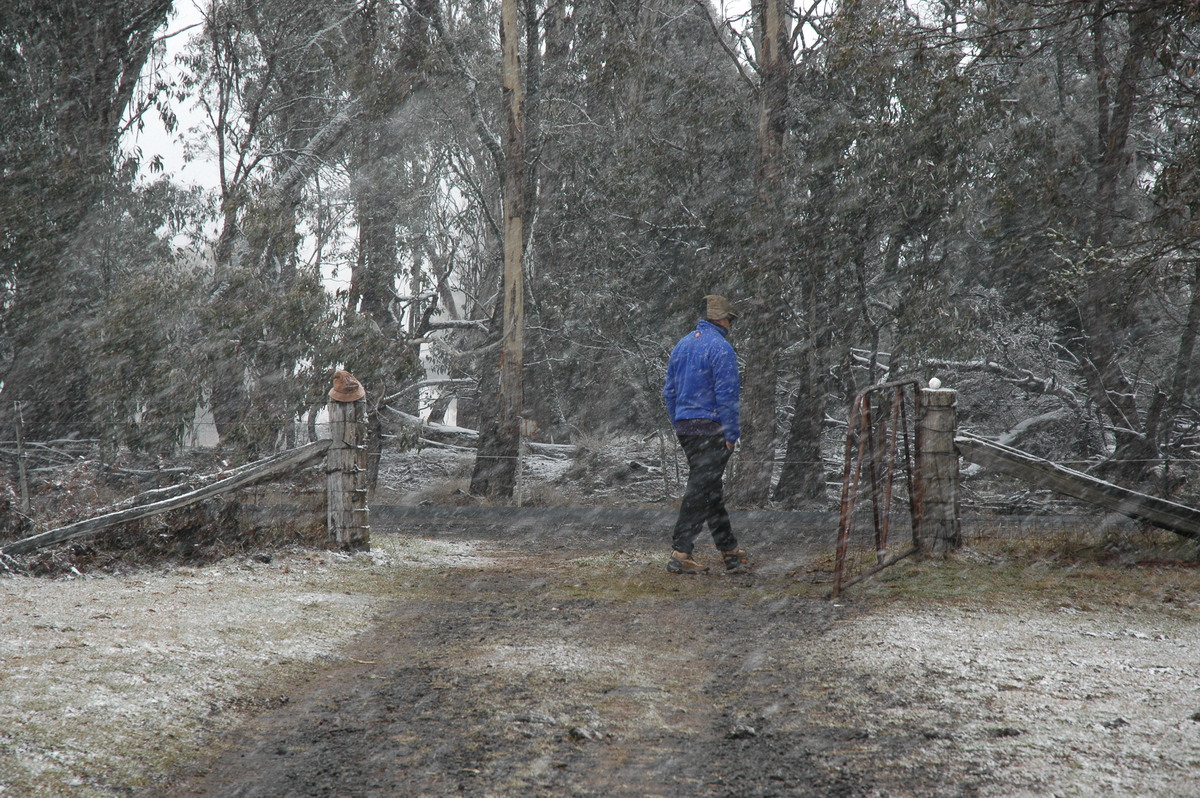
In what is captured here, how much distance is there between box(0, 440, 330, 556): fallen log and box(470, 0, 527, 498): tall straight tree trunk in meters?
9.41

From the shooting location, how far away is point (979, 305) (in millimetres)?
14945

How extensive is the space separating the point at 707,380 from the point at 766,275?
904 cm

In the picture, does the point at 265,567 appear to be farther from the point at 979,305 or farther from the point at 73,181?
the point at 73,181

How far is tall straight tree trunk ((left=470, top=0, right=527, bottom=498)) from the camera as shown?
55.8 ft

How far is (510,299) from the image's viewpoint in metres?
17.3

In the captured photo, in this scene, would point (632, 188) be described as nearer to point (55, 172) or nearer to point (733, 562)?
point (55, 172)

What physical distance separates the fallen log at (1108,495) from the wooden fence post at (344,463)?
4396mm

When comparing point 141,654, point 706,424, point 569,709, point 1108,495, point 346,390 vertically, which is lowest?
point 569,709

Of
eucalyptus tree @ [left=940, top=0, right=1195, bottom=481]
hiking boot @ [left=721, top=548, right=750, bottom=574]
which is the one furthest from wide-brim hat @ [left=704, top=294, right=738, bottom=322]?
eucalyptus tree @ [left=940, top=0, right=1195, bottom=481]

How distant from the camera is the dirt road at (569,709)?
2.94 meters

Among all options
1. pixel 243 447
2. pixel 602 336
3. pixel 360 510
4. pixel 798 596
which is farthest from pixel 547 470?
pixel 798 596

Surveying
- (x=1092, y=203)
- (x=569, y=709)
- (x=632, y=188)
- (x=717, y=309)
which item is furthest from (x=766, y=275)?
(x=569, y=709)

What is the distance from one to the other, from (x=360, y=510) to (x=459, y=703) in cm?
414

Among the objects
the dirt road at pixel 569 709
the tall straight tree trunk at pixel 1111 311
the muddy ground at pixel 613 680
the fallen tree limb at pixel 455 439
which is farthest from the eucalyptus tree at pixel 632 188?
the dirt road at pixel 569 709
